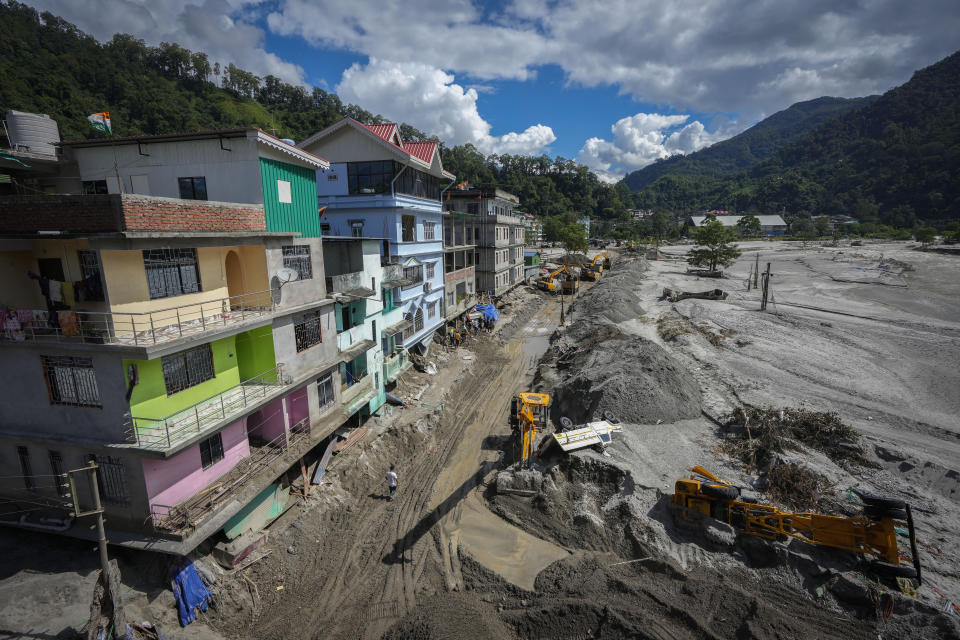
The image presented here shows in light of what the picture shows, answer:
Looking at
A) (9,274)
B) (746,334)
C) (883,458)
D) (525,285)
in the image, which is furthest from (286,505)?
(525,285)

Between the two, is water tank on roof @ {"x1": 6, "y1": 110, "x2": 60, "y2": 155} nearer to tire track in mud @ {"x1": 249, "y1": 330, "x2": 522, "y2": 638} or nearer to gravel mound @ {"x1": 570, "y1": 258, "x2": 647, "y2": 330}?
tire track in mud @ {"x1": 249, "y1": 330, "x2": 522, "y2": 638}

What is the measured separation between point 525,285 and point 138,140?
53968mm

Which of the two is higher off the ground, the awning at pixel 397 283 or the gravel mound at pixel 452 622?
the awning at pixel 397 283

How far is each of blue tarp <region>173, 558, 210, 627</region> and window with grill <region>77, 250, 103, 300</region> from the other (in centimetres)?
811

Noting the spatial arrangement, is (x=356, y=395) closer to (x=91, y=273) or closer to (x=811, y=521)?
(x=91, y=273)

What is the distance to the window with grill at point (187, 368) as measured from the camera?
40.3 ft

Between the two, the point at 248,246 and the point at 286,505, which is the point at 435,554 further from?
the point at 248,246

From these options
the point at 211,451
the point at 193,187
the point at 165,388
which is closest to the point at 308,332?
the point at 211,451

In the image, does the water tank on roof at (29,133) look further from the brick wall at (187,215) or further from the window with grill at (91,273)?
the brick wall at (187,215)

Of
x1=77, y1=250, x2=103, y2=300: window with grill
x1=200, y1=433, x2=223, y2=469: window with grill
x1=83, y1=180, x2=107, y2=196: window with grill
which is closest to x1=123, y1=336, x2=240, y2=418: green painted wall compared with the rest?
x1=200, y1=433, x2=223, y2=469: window with grill

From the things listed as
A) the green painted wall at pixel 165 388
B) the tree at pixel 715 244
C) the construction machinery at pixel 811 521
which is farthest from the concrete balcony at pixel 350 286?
the tree at pixel 715 244

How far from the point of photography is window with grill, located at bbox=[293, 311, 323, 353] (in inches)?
672

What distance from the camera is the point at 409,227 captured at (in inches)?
1115

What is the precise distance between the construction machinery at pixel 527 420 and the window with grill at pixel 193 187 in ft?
48.3
